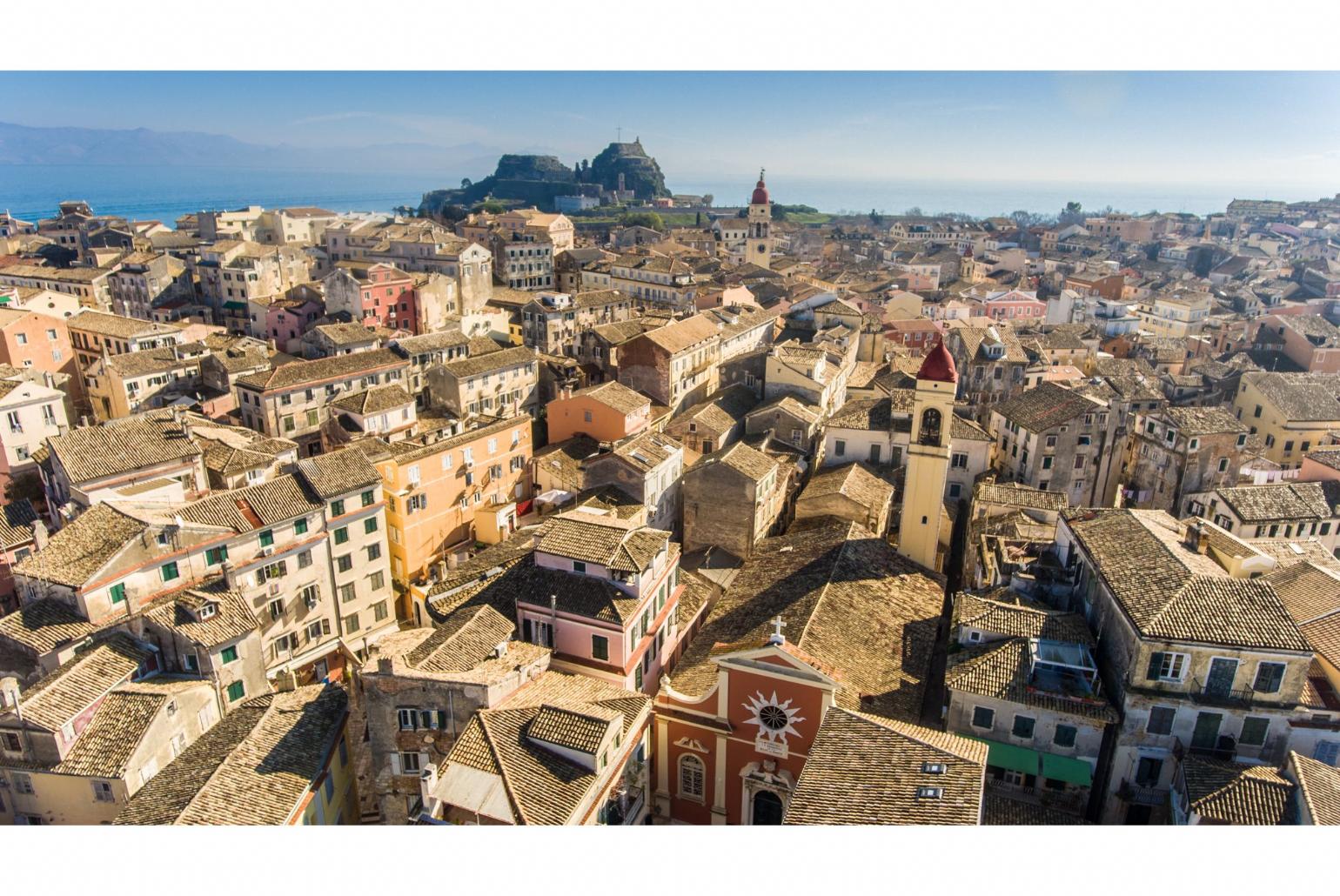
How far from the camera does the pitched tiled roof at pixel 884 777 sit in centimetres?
1261

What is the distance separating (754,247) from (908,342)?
31.6 meters

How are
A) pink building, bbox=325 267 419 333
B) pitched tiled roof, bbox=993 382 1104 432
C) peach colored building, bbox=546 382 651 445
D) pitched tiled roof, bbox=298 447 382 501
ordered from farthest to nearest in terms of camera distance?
1. pink building, bbox=325 267 419 333
2. peach colored building, bbox=546 382 651 445
3. pitched tiled roof, bbox=993 382 1104 432
4. pitched tiled roof, bbox=298 447 382 501

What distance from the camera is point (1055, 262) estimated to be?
84.8 metres

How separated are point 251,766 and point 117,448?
14.7m

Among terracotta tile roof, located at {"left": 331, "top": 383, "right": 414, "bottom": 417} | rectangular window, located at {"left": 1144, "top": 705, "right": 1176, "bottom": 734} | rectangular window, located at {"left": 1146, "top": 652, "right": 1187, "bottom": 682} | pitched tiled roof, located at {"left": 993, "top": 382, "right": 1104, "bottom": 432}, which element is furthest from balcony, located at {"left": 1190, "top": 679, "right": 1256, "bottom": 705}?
terracotta tile roof, located at {"left": 331, "top": 383, "right": 414, "bottom": 417}

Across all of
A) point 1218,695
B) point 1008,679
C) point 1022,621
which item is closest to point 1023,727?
point 1008,679

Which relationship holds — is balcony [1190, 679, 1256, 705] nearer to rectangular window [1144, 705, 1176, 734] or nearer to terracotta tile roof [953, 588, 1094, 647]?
rectangular window [1144, 705, 1176, 734]

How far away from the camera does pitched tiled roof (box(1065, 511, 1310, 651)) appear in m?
16.0

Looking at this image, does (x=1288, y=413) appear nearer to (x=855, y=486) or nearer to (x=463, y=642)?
(x=855, y=486)

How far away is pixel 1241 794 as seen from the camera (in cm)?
1443

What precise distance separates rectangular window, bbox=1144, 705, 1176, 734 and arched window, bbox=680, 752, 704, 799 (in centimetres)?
965

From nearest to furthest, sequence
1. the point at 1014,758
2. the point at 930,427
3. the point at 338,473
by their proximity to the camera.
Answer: the point at 1014,758, the point at 338,473, the point at 930,427

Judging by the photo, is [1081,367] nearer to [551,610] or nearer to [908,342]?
[908,342]

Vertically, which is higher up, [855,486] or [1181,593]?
[1181,593]
